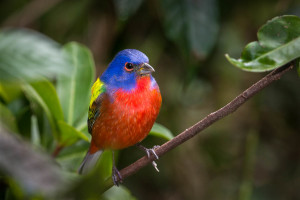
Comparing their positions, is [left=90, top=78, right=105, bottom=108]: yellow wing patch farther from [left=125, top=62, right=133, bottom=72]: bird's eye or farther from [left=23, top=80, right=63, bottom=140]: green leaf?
[left=23, top=80, right=63, bottom=140]: green leaf

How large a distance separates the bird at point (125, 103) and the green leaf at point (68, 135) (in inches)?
8.9

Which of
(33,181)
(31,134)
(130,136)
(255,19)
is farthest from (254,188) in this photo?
(33,181)

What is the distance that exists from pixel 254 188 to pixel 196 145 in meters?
0.89

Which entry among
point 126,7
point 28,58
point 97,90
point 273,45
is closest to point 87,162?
point 97,90

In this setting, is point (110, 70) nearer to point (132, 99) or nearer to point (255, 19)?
point (132, 99)

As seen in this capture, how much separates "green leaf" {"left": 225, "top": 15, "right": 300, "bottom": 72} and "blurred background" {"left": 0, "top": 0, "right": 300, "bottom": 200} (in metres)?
2.51

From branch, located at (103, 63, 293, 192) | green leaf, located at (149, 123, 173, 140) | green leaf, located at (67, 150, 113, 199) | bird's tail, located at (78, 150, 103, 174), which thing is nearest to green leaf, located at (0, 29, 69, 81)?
green leaf, located at (67, 150, 113, 199)

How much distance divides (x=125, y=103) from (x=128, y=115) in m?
0.09

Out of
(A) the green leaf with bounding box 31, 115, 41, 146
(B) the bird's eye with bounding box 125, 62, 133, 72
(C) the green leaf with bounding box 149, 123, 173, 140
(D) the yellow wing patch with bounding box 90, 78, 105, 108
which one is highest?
(B) the bird's eye with bounding box 125, 62, 133, 72

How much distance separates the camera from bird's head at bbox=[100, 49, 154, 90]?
10.3 ft

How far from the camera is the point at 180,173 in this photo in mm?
5398

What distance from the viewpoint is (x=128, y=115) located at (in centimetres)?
312

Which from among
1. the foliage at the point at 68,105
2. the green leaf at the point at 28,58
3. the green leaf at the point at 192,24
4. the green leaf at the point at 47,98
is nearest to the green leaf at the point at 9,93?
the foliage at the point at 68,105

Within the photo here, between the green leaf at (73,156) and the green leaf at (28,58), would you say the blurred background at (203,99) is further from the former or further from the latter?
the green leaf at (28,58)
